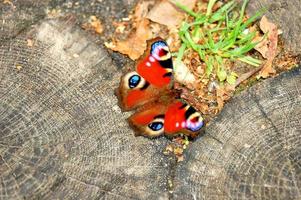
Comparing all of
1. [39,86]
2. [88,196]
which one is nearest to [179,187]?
[88,196]

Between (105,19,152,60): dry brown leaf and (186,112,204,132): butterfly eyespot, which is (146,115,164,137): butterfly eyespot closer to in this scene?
(186,112,204,132): butterfly eyespot

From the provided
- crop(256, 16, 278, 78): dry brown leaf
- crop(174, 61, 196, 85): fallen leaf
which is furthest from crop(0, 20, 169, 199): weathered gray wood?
crop(256, 16, 278, 78): dry brown leaf

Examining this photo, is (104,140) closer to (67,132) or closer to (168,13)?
(67,132)

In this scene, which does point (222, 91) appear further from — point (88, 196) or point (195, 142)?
→ point (88, 196)

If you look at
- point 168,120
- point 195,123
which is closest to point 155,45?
point 168,120

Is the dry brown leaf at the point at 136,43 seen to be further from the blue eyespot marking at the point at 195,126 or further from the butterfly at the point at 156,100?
the blue eyespot marking at the point at 195,126

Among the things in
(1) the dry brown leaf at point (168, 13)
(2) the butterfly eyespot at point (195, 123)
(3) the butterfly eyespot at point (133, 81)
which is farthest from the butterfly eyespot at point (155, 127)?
(1) the dry brown leaf at point (168, 13)
